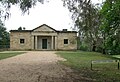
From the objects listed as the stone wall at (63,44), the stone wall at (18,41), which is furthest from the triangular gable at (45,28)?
the stone wall at (18,41)

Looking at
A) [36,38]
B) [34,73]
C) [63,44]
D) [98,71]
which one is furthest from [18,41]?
[34,73]

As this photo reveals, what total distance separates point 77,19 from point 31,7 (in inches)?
141

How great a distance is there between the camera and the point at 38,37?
59.4m

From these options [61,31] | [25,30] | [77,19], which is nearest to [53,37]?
[61,31]

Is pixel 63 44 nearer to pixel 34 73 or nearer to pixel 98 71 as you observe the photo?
pixel 98 71

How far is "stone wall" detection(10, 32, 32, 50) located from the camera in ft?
188

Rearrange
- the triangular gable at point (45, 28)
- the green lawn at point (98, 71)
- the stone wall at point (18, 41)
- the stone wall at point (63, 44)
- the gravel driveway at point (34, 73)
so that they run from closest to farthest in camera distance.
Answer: the gravel driveway at point (34, 73), the green lawn at point (98, 71), the stone wall at point (18, 41), the triangular gable at point (45, 28), the stone wall at point (63, 44)

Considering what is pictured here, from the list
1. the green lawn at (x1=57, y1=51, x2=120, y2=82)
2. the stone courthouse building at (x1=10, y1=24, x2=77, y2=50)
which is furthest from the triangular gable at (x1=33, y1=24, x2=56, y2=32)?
the green lawn at (x1=57, y1=51, x2=120, y2=82)

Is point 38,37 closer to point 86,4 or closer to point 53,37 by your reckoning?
point 53,37

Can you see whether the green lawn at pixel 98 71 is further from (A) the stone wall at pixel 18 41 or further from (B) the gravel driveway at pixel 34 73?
(A) the stone wall at pixel 18 41

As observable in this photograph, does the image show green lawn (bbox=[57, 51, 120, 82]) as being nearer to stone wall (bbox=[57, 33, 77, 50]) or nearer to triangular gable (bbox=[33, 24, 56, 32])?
stone wall (bbox=[57, 33, 77, 50])

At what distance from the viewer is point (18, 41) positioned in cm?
5750

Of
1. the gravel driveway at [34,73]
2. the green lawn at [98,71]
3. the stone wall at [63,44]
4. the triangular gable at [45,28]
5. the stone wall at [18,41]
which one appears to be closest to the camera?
the gravel driveway at [34,73]

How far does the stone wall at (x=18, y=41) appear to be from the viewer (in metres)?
57.3
